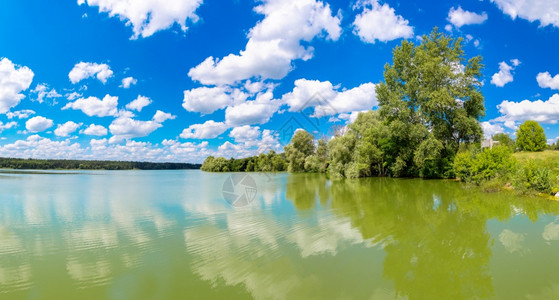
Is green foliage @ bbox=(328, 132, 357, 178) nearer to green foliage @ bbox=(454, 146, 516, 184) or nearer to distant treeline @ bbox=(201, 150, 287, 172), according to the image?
green foliage @ bbox=(454, 146, 516, 184)

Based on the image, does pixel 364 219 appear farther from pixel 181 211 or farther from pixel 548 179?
pixel 548 179

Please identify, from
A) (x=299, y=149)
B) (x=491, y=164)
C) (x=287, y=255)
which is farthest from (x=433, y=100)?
(x=299, y=149)

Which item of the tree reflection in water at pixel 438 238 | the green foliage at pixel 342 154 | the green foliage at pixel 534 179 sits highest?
the green foliage at pixel 342 154

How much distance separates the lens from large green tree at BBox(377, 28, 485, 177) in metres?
25.8

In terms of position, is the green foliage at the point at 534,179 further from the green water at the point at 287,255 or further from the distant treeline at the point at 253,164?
the distant treeline at the point at 253,164

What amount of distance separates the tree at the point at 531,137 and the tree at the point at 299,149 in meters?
34.0

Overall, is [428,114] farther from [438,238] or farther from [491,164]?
[438,238]

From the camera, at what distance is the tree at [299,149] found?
56972 millimetres

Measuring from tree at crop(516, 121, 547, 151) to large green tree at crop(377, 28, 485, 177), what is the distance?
2446 cm

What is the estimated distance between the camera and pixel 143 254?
19.7ft

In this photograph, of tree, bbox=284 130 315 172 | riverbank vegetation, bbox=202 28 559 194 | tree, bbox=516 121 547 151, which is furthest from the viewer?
tree, bbox=284 130 315 172

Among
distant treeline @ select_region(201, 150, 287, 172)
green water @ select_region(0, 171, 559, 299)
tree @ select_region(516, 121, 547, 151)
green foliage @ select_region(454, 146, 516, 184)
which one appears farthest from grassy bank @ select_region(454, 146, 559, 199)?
distant treeline @ select_region(201, 150, 287, 172)

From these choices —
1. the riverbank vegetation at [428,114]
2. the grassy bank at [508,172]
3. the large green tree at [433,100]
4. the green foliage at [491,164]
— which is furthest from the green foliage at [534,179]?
the large green tree at [433,100]

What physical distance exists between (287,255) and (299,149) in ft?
171
